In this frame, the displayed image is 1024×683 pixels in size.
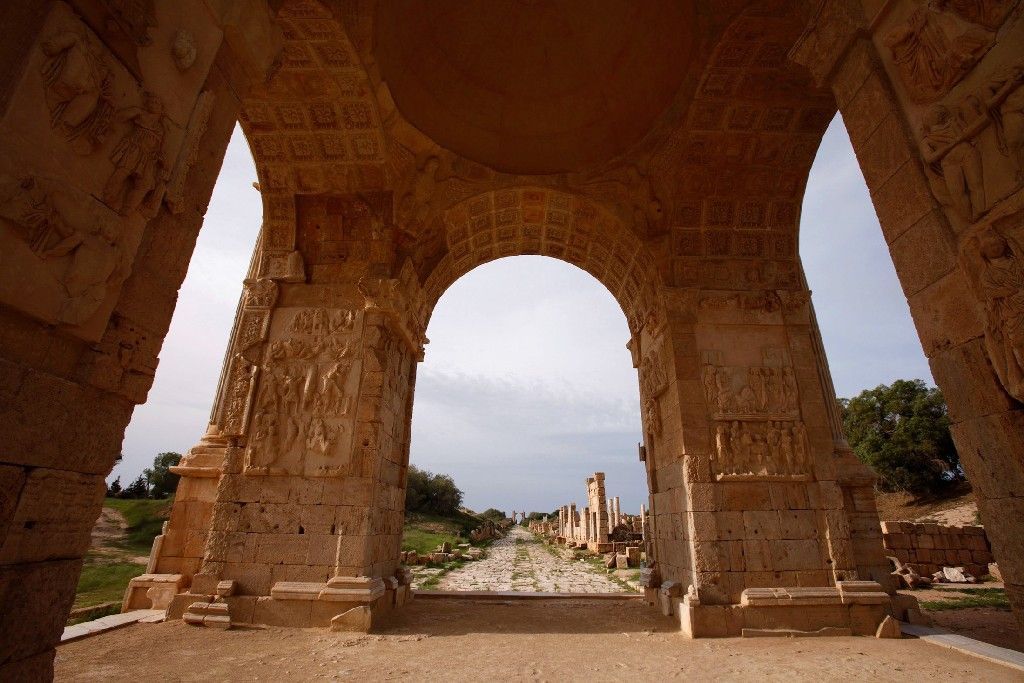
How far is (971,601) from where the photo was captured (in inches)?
416

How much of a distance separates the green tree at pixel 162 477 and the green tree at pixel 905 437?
5343 cm

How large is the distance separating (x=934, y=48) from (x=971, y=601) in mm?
12641

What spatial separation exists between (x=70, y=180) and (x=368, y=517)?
6638 millimetres

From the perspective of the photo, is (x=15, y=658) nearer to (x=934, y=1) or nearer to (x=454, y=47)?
(x=934, y=1)

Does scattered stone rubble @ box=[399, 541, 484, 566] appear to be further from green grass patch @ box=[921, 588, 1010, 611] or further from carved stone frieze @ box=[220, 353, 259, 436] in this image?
green grass patch @ box=[921, 588, 1010, 611]

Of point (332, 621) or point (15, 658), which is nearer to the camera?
point (15, 658)

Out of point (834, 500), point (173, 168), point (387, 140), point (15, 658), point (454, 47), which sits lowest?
point (15, 658)

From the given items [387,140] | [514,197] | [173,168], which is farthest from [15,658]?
[514,197]

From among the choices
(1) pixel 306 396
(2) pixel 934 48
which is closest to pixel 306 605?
(1) pixel 306 396

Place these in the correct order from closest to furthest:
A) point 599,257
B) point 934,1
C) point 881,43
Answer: point 934,1 < point 881,43 < point 599,257

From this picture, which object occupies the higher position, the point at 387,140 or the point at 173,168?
the point at 387,140

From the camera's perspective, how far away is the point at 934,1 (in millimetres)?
3809

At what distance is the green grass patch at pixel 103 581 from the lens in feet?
34.9

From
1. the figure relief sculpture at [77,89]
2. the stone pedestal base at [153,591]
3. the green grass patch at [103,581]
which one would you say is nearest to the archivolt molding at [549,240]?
the stone pedestal base at [153,591]
